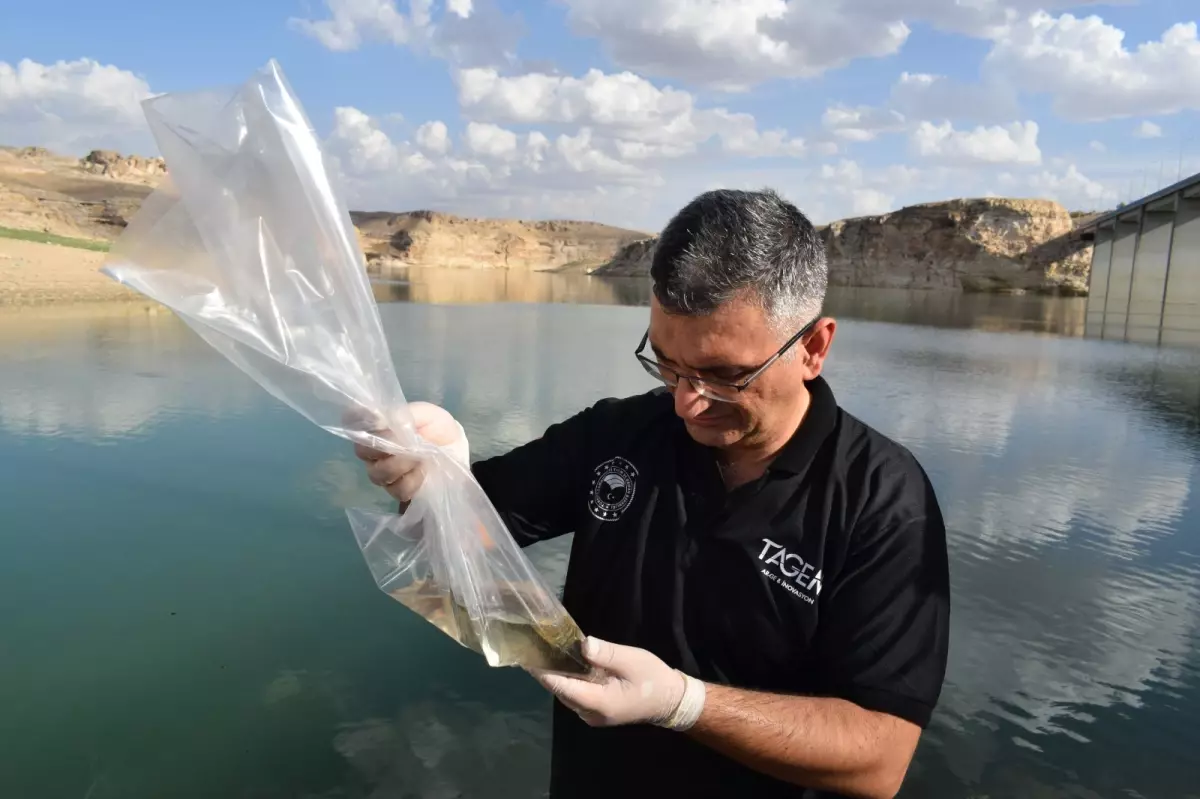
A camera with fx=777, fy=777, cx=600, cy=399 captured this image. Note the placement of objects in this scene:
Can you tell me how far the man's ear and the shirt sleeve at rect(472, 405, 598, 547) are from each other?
2.09 feet

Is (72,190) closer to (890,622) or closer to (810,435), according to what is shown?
(810,435)

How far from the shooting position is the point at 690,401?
73.5 inches

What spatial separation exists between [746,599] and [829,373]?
14.9m

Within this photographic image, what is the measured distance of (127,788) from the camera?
388 cm

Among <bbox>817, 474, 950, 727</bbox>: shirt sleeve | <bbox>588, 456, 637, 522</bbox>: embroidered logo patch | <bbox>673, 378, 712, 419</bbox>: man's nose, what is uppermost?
<bbox>673, 378, 712, 419</bbox>: man's nose

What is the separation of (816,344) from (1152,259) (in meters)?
51.9

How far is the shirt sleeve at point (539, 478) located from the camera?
2203 millimetres

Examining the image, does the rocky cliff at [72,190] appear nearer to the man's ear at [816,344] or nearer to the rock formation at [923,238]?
the rock formation at [923,238]

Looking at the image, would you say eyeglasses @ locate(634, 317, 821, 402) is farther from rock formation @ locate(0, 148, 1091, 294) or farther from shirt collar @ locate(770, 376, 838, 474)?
rock formation @ locate(0, 148, 1091, 294)

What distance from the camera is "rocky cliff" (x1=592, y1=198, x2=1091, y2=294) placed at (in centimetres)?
6619

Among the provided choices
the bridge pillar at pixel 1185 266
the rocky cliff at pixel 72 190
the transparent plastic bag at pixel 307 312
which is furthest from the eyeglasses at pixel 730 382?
the rocky cliff at pixel 72 190

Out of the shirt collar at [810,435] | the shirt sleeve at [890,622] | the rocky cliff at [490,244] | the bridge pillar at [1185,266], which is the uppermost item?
the rocky cliff at [490,244]

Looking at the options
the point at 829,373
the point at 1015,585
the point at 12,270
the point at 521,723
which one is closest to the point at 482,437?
the point at 521,723

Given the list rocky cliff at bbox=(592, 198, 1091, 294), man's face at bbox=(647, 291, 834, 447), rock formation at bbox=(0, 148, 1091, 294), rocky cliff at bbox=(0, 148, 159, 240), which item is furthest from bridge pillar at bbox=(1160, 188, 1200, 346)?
rocky cliff at bbox=(0, 148, 159, 240)
